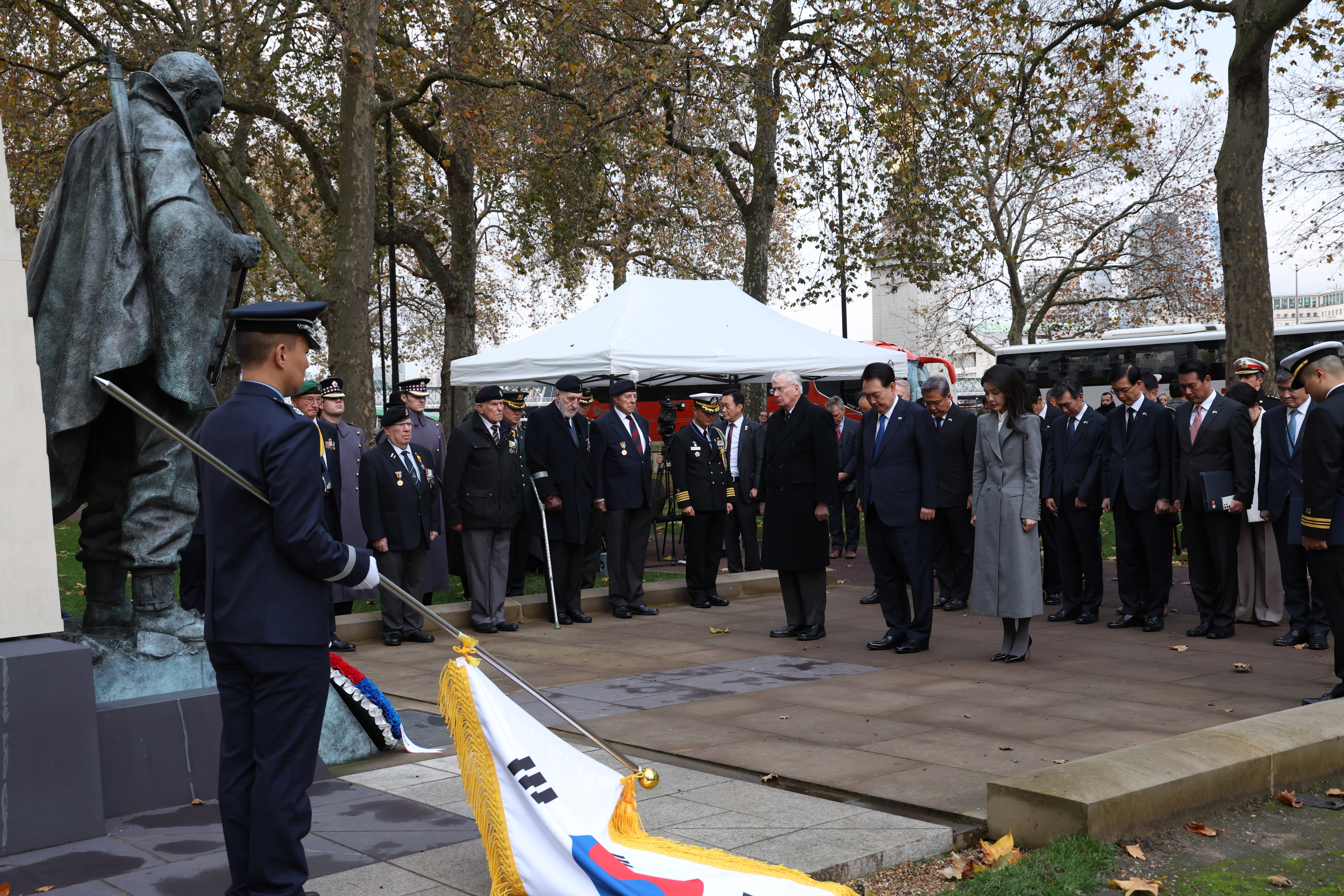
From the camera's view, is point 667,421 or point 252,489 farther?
point 667,421

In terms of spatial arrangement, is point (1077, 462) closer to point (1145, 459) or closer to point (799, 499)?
point (1145, 459)

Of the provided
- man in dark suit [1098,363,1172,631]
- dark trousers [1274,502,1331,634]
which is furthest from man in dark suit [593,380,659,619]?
dark trousers [1274,502,1331,634]

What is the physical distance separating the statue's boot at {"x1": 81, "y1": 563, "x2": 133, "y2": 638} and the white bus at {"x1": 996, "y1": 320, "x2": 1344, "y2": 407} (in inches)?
939

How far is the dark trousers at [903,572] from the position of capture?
873 centimetres

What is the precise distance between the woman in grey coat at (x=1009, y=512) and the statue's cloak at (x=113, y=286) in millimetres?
5038

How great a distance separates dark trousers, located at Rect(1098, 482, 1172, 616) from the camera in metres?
9.67

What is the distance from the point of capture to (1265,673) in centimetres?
773

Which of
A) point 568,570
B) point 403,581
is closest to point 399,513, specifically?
point 403,581

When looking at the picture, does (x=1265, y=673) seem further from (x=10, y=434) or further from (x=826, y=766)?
(x=10, y=434)

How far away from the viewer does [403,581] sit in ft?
32.8

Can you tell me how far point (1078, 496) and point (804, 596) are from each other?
8.72 ft

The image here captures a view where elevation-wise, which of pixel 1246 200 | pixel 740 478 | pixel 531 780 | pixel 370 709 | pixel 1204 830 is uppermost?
pixel 1246 200

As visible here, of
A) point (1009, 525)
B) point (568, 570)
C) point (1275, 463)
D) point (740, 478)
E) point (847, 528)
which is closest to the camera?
point (1009, 525)

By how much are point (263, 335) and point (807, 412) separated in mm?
6160
